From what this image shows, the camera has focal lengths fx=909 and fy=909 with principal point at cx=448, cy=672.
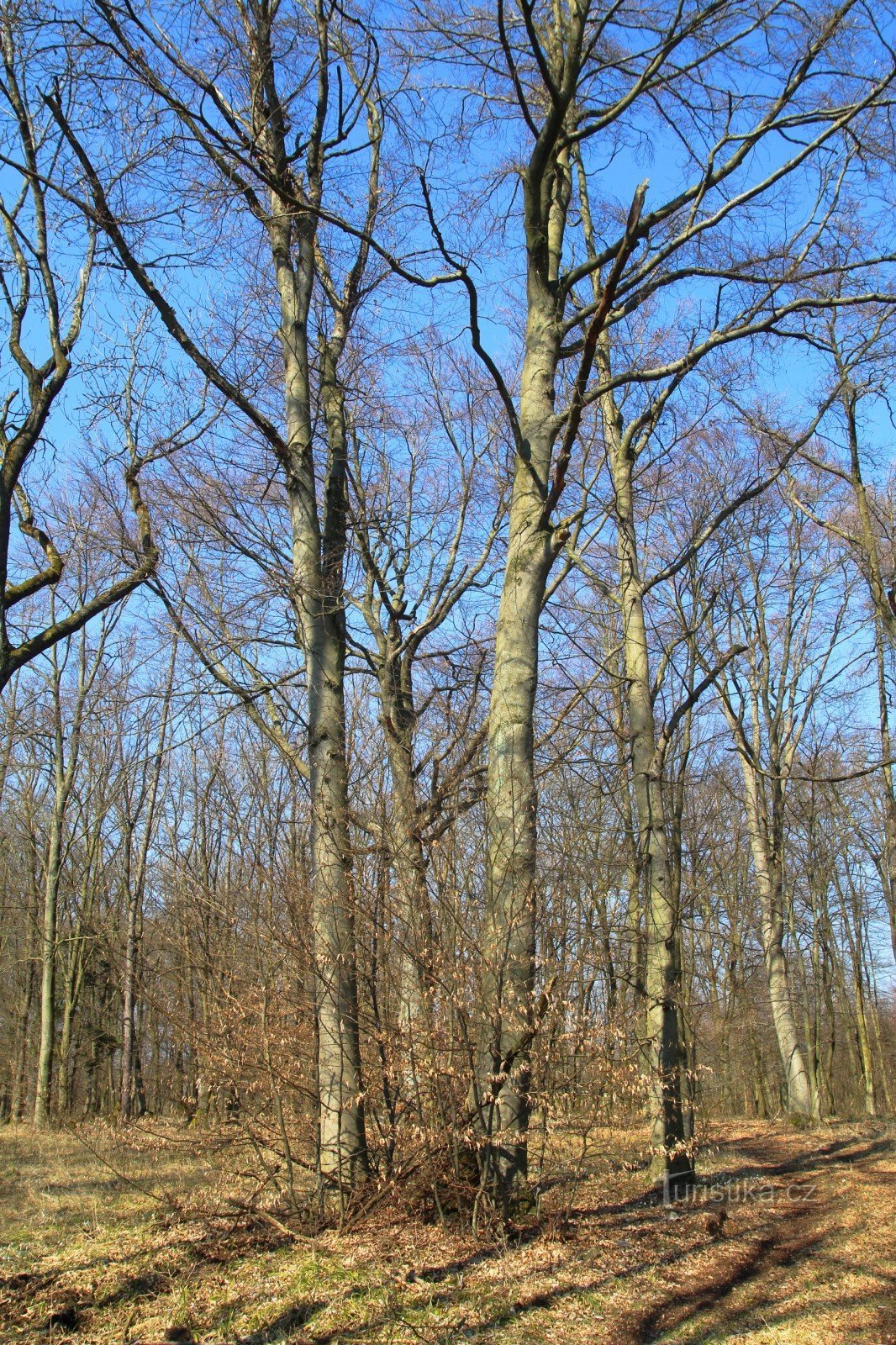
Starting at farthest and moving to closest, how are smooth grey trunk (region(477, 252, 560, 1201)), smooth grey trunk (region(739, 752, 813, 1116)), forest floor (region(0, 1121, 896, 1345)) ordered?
smooth grey trunk (region(739, 752, 813, 1116)) < smooth grey trunk (region(477, 252, 560, 1201)) < forest floor (region(0, 1121, 896, 1345))

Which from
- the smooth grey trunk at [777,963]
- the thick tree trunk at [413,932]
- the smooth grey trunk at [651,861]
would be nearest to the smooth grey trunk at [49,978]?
the smooth grey trunk at [777,963]

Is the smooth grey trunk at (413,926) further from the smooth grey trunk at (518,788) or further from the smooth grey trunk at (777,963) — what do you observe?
the smooth grey trunk at (777,963)

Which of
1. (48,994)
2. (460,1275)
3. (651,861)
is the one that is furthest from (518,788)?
(48,994)

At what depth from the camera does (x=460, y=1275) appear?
446 cm

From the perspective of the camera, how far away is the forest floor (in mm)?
3980

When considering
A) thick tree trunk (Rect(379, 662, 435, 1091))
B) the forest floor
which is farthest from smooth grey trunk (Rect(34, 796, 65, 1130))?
thick tree trunk (Rect(379, 662, 435, 1091))

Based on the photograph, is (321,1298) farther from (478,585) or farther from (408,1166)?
(478,585)

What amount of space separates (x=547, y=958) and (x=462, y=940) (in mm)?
551

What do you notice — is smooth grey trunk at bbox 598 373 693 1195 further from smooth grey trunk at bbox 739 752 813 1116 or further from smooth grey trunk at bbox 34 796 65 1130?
smooth grey trunk at bbox 34 796 65 1130

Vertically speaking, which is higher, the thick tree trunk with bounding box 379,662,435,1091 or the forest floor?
the thick tree trunk with bounding box 379,662,435,1091

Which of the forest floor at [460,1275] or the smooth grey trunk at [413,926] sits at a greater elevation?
the smooth grey trunk at [413,926]

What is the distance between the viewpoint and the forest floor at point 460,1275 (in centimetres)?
398

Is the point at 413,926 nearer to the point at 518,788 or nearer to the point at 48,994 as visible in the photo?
the point at 518,788

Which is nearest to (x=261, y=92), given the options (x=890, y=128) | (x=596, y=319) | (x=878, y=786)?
(x=596, y=319)
